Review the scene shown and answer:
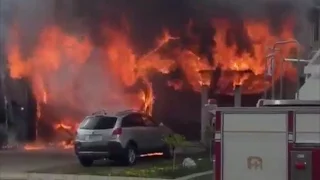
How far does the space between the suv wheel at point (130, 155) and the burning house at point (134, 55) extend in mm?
848

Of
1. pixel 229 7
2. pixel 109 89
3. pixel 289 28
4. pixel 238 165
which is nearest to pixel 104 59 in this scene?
pixel 109 89

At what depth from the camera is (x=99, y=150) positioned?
13.6 metres

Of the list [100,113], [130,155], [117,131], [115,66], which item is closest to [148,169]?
[130,155]

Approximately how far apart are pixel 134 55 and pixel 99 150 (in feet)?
6.55

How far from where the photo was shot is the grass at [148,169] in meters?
13.1

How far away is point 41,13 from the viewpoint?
14.6m

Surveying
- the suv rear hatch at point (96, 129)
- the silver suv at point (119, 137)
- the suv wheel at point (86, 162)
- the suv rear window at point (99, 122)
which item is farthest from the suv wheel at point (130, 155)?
the suv wheel at point (86, 162)

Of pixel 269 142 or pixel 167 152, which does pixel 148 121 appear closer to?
pixel 167 152

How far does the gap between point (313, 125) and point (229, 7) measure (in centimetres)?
651

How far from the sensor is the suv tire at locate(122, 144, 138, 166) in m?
13.6

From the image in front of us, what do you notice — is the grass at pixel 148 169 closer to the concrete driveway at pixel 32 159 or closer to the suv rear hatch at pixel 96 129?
the concrete driveway at pixel 32 159

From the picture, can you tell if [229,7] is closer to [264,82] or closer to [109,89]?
[264,82]

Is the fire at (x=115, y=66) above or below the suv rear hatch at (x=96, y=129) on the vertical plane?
above

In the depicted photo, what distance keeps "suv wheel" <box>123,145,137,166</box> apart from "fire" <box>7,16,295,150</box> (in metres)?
0.82
